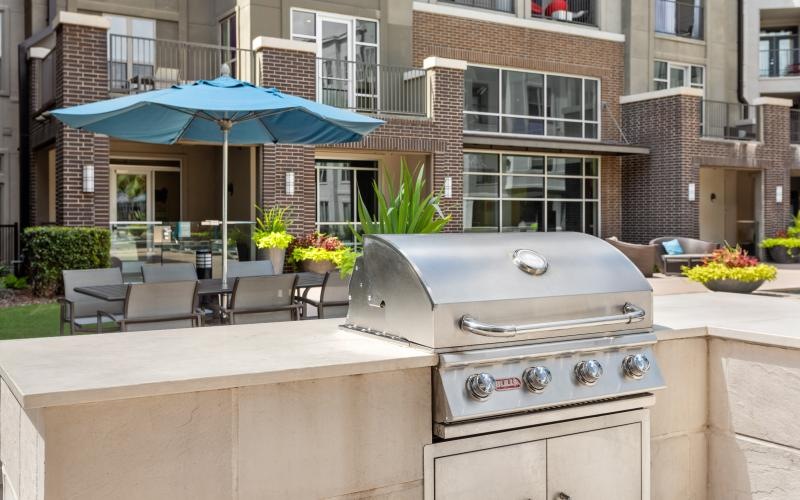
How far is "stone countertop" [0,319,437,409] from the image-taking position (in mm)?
2309

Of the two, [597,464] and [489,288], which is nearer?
[489,288]

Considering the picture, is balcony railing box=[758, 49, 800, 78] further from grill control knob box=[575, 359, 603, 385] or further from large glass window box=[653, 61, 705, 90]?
grill control knob box=[575, 359, 603, 385]

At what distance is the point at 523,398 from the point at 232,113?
6332 mm

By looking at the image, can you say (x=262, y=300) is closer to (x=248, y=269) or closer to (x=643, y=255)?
(x=248, y=269)

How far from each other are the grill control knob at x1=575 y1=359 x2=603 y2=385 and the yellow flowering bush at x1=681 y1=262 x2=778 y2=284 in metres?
9.38

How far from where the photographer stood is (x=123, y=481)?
231 cm

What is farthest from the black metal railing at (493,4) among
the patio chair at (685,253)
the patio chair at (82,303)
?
the patio chair at (82,303)

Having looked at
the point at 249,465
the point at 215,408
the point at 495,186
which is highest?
the point at 495,186

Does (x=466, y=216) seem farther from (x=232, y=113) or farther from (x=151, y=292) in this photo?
(x=151, y=292)

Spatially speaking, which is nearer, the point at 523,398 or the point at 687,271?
the point at 523,398

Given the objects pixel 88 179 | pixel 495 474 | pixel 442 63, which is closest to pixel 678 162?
pixel 442 63

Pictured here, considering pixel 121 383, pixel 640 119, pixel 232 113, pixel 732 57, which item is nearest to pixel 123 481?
pixel 121 383

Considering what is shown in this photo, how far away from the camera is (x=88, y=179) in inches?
557

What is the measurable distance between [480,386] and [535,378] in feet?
0.77
